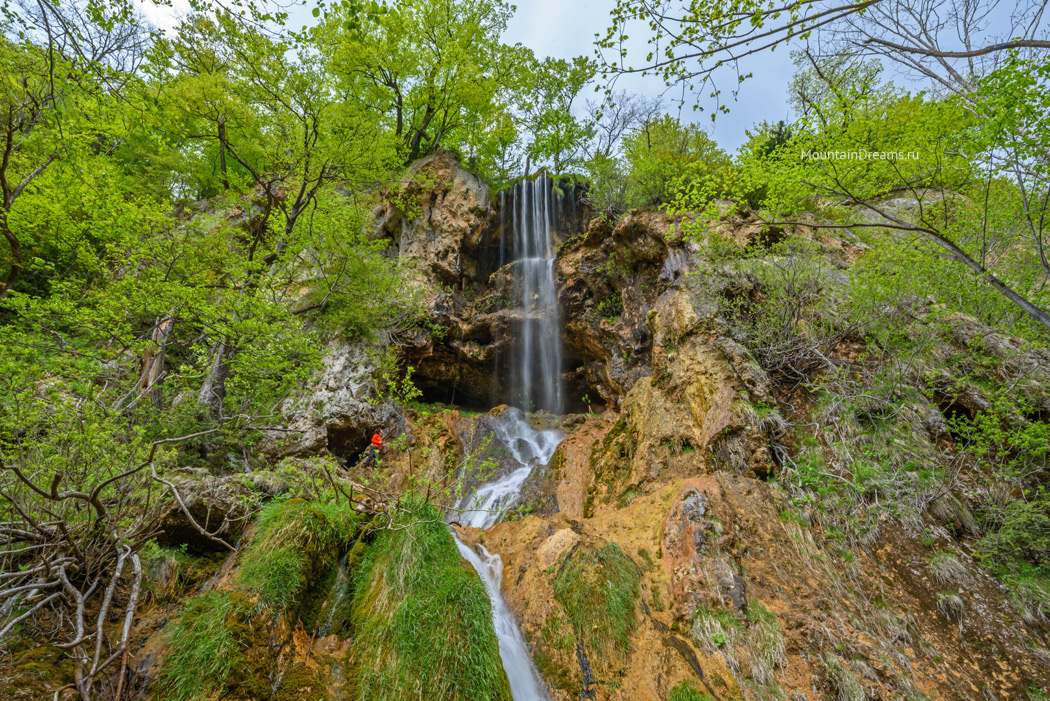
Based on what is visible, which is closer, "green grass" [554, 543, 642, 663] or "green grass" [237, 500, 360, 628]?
"green grass" [237, 500, 360, 628]

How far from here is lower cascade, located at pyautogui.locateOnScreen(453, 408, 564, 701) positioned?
380 centimetres

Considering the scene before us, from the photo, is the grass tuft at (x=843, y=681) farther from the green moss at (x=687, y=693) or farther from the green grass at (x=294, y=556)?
the green grass at (x=294, y=556)

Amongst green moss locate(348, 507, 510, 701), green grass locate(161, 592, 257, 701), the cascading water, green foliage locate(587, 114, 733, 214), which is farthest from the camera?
green foliage locate(587, 114, 733, 214)

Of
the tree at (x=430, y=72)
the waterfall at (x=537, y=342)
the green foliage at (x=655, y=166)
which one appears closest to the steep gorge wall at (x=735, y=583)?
the green foliage at (x=655, y=166)

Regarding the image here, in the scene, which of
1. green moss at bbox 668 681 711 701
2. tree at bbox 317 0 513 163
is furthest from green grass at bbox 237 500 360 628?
tree at bbox 317 0 513 163

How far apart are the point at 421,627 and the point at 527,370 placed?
10.9m

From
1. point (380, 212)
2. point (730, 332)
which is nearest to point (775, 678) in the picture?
point (730, 332)

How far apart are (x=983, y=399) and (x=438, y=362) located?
1305 cm

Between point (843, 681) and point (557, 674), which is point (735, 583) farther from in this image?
point (557, 674)

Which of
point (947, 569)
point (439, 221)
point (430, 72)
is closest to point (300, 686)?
point (947, 569)

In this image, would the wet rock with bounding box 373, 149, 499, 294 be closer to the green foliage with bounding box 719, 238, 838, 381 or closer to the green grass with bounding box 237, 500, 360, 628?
the green foliage with bounding box 719, 238, 838, 381

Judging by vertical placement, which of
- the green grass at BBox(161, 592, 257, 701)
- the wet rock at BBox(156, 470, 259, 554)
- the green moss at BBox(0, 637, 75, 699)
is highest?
the wet rock at BBox(156, 470, 259, 554)

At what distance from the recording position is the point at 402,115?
1600 centimetres

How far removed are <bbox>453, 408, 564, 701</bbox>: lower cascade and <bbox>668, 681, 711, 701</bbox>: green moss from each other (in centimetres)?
125
